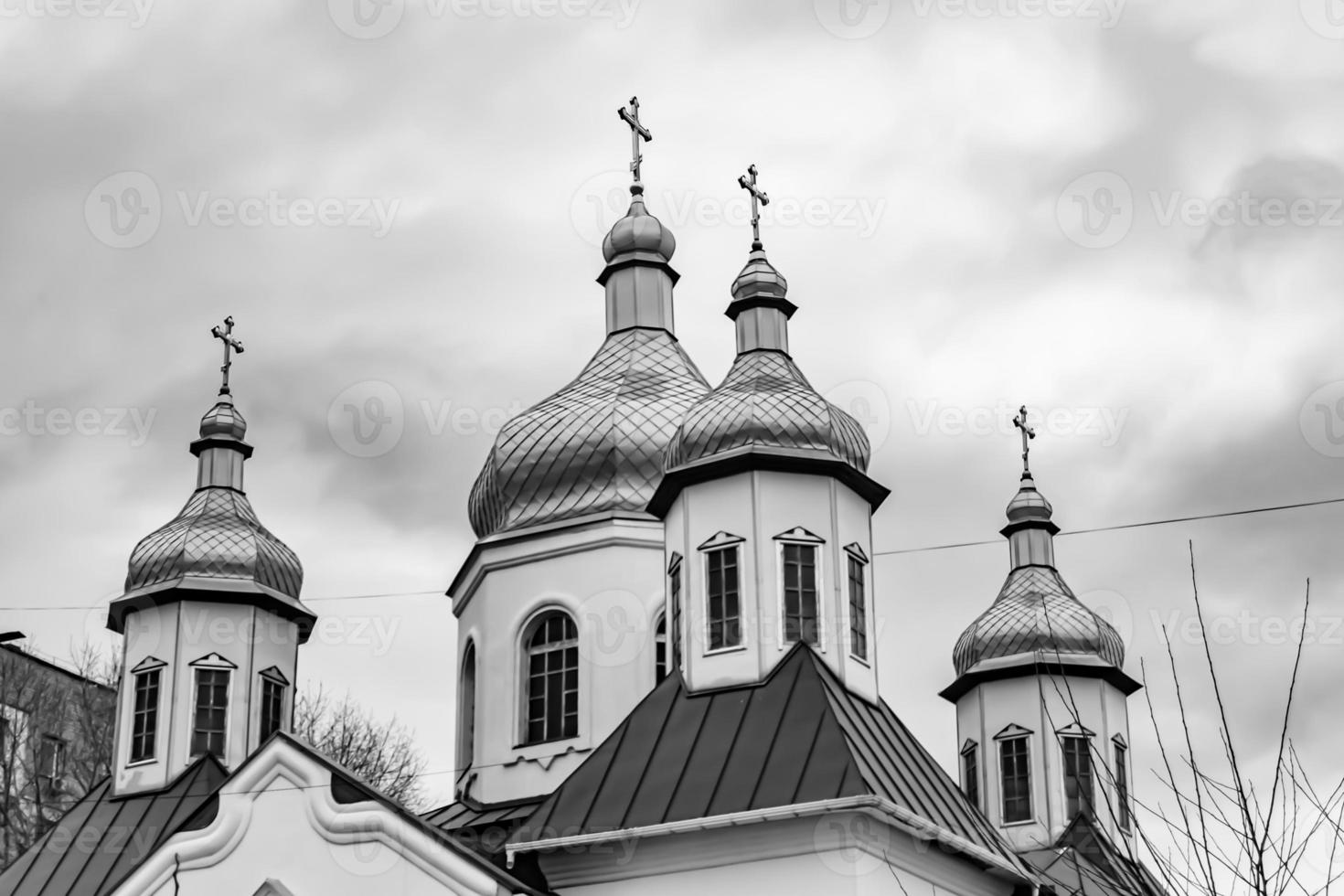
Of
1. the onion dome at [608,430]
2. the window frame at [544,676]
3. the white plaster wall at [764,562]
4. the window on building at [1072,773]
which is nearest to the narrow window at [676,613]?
the white plaster wall at [764,562]

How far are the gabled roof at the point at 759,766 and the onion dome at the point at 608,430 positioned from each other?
396 centimetres

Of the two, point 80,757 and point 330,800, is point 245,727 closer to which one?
point 330,800

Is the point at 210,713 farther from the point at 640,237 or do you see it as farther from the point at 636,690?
the point at 640,237

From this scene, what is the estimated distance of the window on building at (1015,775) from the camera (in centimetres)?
2622

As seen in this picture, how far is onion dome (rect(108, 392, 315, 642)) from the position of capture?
870 inches

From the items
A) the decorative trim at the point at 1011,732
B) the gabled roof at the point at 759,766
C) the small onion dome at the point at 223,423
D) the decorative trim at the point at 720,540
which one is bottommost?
the gabled roof at the point at 759,766

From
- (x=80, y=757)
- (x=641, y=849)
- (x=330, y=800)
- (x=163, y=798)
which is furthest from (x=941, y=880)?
(x=80, y=757)

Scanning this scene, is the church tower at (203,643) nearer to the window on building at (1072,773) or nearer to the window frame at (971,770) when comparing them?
the window frame at (971,770)

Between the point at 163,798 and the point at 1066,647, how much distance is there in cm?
1165

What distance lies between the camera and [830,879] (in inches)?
611

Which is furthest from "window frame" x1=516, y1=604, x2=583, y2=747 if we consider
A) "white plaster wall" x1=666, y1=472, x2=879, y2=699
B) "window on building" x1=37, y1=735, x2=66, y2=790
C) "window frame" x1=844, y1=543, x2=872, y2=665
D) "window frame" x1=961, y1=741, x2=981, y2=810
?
"window on building" x1=37, y1=735, x2=66, y2=790

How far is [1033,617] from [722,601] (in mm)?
9520

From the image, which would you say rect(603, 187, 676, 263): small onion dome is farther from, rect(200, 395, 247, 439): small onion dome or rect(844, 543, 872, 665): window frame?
rect(844, 543, 872, 665): window frame

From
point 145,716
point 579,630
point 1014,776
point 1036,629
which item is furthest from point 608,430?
point 1014,776
